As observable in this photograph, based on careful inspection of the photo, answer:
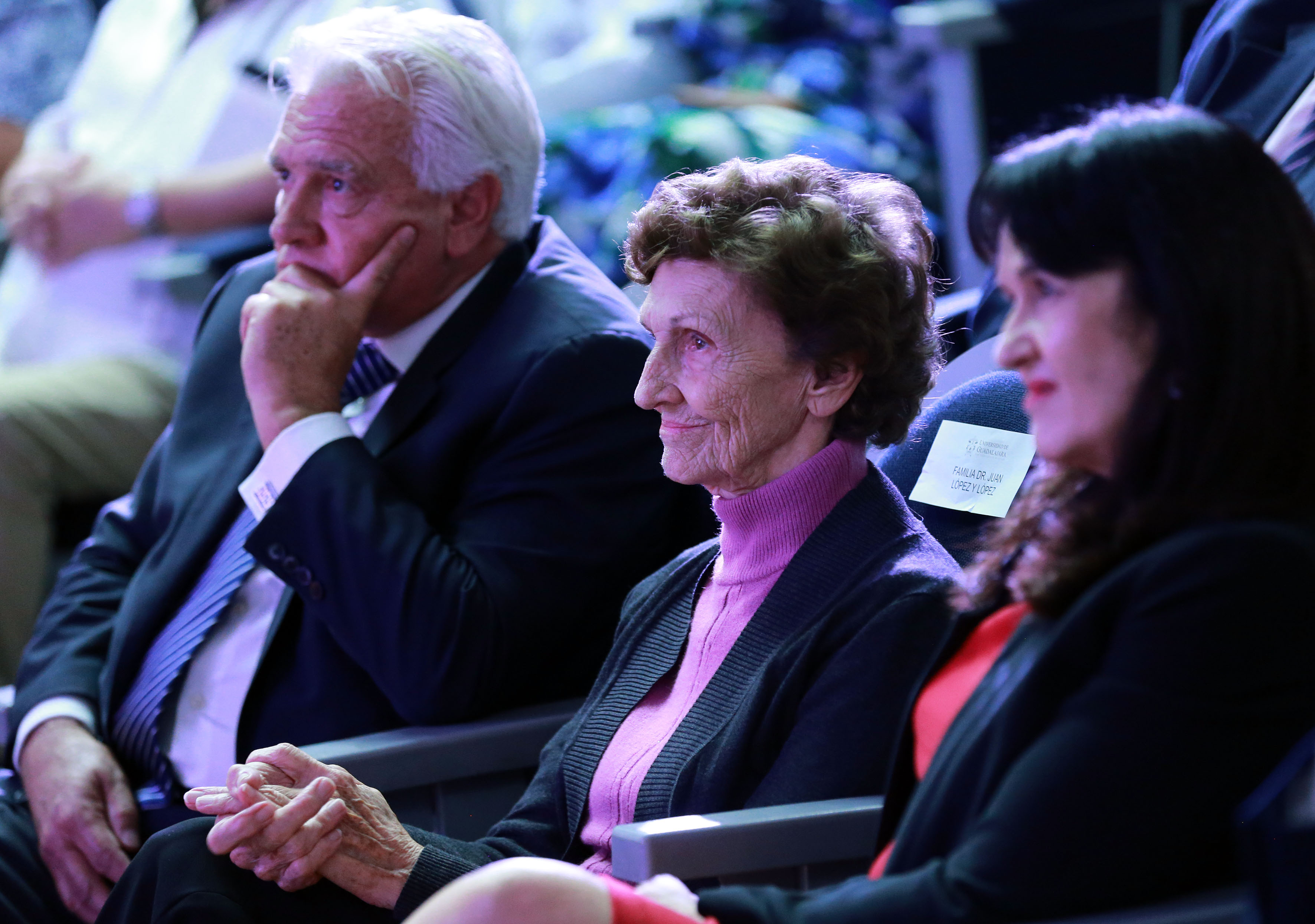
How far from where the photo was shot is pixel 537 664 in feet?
6.30

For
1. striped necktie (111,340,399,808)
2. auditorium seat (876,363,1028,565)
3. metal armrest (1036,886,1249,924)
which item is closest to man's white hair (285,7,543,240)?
striped necktie (111,340,399,808)

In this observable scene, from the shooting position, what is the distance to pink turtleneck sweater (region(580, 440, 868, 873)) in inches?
61.7

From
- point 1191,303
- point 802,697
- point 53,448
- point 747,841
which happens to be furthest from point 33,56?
point 1191,303

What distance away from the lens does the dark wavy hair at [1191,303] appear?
0.99 m

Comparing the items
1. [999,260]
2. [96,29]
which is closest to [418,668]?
[999,260]

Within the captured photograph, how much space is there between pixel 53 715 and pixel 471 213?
950mm

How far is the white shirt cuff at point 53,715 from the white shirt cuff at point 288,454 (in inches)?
16.9

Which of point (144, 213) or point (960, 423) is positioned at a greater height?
point (960, 423)

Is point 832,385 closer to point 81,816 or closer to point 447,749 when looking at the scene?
point 447,749

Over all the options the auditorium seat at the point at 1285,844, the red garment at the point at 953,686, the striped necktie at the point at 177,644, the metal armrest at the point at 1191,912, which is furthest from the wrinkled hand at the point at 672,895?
the striped necktie at the point at 177,644

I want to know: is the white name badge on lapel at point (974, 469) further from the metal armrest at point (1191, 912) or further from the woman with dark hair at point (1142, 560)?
the metal armrest at point (1191, 912)

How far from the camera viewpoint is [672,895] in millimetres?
1155

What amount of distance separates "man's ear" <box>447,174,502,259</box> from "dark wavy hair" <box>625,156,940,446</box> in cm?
49

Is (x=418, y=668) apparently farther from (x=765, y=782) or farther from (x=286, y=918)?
(x=765, y=782)
